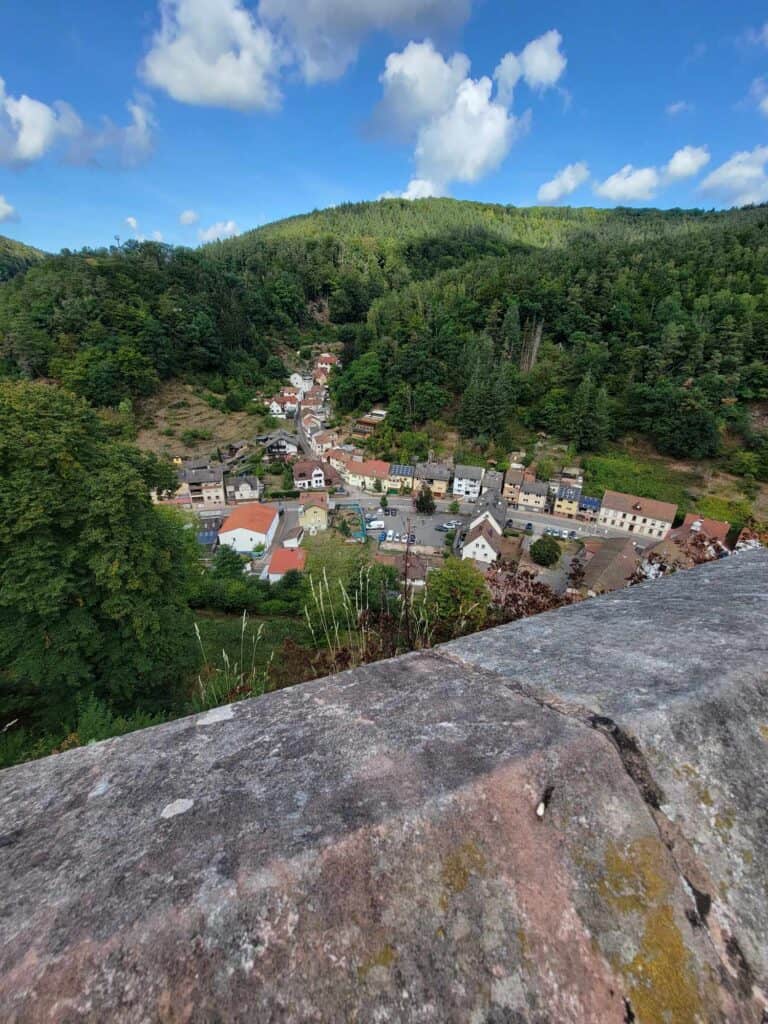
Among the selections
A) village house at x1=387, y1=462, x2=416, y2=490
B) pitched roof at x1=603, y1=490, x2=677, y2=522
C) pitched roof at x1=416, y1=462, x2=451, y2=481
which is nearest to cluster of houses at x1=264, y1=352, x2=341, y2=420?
village house at x1=387, y1=462, x2=416, y2=490

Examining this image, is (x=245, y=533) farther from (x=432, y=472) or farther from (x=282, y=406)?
(x=282, y=406)

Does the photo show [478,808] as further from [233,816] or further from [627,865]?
[233,816]

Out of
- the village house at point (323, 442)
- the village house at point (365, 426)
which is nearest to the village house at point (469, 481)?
the village house at point (365, 426)

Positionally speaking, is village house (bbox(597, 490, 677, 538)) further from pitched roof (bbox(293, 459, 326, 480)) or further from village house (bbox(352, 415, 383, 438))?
village house (bbox(352, 415, 383, 438))

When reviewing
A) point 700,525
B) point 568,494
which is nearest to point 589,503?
point 568,494

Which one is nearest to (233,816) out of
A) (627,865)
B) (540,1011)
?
(540,1011)

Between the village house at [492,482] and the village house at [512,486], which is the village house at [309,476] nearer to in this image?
the village house at [492,482]

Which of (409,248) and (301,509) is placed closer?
(301,509)


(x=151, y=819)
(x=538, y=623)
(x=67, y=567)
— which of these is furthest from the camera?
(x=67, y=567)
